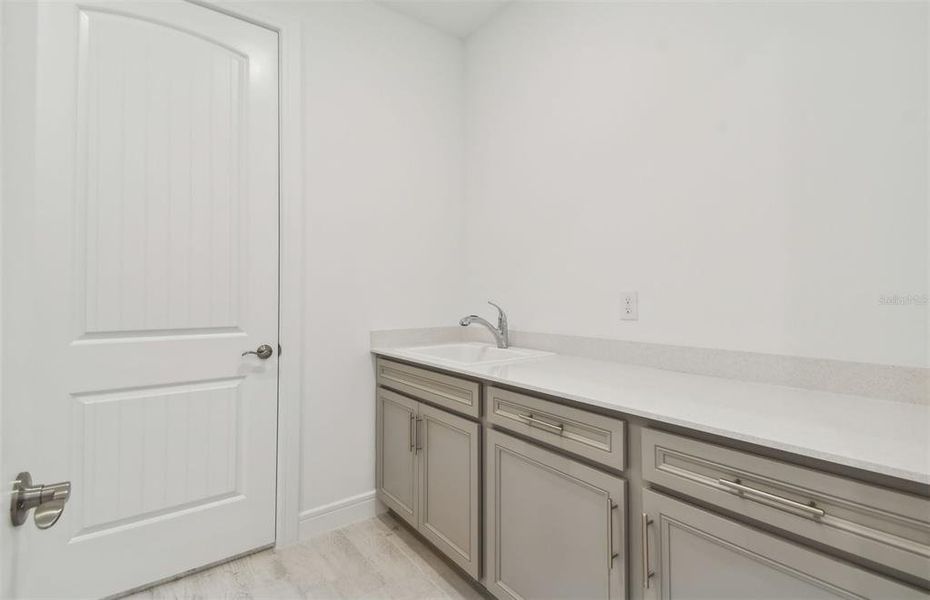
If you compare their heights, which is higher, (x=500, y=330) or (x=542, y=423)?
(x=500, y=330)

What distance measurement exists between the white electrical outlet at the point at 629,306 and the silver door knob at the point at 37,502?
5.43 feet

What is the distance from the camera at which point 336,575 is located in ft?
5.74

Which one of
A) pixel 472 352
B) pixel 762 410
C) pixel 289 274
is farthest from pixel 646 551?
pixel 289 274

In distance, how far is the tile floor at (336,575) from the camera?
64.7 inches

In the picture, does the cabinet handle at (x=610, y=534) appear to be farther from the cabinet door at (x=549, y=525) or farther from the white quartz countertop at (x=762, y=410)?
the white quartz countertop at (x=762, y=410)

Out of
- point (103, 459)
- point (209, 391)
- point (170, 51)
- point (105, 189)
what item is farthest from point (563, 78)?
point (103, 459)

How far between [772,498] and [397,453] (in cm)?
156

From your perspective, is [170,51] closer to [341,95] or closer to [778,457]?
[341,95]

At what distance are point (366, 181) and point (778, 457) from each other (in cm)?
201

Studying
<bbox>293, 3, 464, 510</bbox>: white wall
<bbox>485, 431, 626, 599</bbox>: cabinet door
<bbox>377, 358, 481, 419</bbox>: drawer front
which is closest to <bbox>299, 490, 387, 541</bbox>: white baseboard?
<bbox>293, 3, 464, 510</bbox>: white wall

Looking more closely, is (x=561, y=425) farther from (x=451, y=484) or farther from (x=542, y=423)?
(x=451, y=484)

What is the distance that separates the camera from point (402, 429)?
2020 millimetres

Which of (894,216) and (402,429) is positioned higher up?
(894,216)

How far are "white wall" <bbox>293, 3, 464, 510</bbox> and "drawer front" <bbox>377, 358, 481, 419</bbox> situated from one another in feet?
0.59
